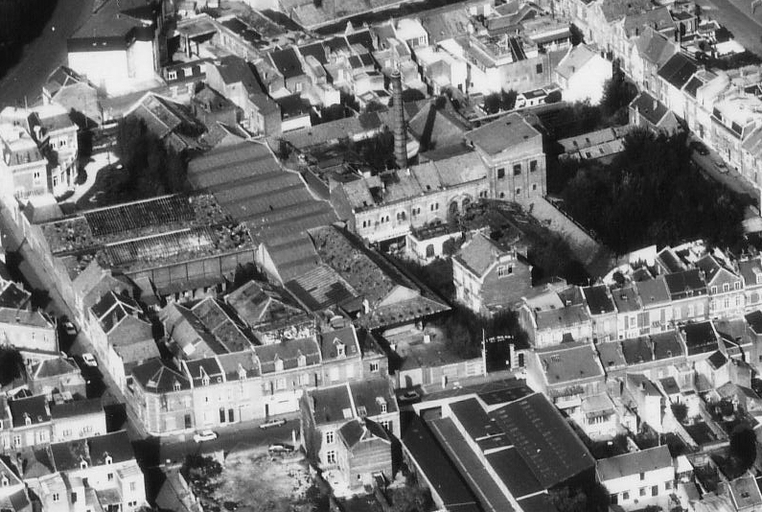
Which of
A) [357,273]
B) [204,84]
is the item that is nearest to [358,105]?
[204,84]

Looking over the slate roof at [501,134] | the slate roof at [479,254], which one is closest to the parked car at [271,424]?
the slate roof at [479,254]

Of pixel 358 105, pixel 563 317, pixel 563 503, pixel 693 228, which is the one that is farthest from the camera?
pixel 358 105

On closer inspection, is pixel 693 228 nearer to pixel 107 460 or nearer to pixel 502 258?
pixel 502 258

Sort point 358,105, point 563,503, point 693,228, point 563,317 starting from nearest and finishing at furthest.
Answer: point 563,503 < point 563,317 < point 693,228 < point 358,105

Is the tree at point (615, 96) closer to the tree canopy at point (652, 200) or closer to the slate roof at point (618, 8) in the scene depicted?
the tree canopy at point (652, 200)

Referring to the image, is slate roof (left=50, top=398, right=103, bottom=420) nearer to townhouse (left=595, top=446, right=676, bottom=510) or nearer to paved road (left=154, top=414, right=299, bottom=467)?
paved road (left=154, top=414, right=299, bottom=467)

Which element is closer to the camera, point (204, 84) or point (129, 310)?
point (129, 310)

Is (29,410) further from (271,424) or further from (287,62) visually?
(287,62)
